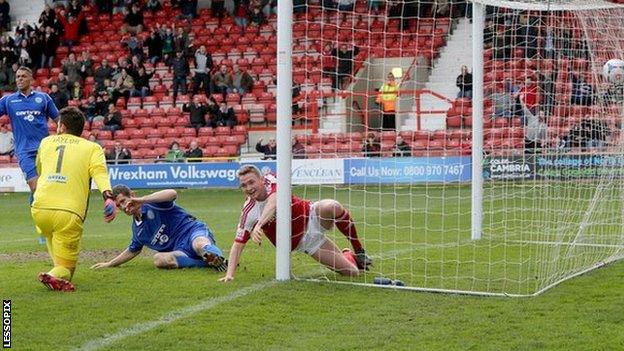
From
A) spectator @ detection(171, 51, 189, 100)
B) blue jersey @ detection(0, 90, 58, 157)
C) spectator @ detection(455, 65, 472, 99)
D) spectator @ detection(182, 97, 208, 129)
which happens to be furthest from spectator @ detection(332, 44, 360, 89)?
spectator @ detection(171, 51, 189, 100)

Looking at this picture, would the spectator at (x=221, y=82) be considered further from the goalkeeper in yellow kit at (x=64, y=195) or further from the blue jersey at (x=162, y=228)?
the goalkeeper in yellow kit at (x=64, y=195)

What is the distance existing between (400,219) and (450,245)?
162 inches

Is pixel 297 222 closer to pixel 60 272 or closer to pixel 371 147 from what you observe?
pixel 60 272

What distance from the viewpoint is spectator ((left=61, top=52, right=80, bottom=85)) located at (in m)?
31.2

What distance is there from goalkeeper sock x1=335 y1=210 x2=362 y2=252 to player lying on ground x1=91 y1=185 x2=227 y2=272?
48.1 inches

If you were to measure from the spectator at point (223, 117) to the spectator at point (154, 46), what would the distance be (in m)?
4.25

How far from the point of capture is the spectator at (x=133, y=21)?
33594mm

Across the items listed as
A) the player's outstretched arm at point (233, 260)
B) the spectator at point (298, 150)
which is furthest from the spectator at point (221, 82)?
the player's outstretched arm at point (233, 260)

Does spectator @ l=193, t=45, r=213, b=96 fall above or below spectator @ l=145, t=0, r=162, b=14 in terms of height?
below

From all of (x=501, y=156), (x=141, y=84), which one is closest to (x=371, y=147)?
(x=501, y=156)

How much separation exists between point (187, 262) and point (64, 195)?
6.74 feet

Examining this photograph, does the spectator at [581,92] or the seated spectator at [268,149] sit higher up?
the spectator at [581,92]

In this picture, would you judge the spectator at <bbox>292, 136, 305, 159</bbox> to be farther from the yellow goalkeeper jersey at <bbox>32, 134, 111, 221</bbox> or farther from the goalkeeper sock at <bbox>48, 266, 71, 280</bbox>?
the goalkeeper sock at <bbox>48, 266, 71, 280</bbox>

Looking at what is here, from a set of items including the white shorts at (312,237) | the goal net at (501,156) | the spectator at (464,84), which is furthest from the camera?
the spectator at (464,84)
